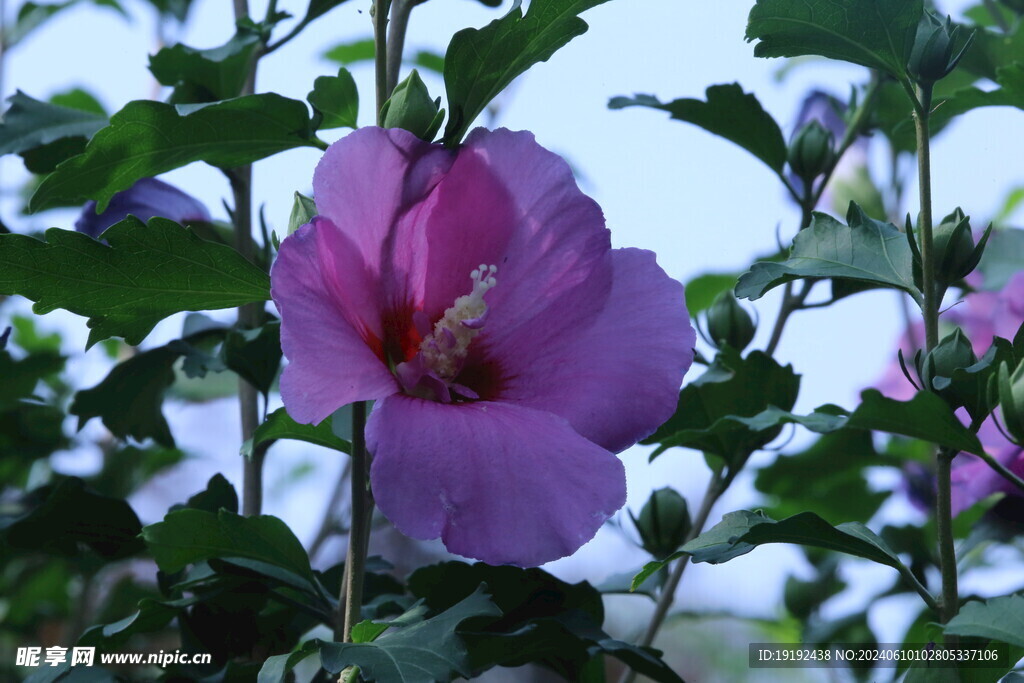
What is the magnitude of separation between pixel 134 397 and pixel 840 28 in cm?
73

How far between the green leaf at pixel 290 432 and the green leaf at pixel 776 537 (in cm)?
26

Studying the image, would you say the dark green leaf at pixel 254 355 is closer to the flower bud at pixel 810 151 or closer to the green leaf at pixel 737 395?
the green leaf at pixel 737 395

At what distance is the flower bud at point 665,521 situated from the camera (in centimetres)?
99

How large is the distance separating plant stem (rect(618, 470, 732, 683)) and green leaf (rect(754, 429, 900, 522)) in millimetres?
216

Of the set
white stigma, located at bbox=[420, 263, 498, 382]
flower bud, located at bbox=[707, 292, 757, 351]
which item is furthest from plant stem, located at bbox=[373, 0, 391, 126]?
flower bud, located at bbox=[707, 292, 757, 351]

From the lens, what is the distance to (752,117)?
1057mm

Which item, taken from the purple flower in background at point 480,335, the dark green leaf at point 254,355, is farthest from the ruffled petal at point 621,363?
the dark green leaf at point 254,355

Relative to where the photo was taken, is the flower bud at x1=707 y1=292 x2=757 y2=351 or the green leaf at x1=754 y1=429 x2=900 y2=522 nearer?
the flower bud at x1=707 y1=292 x2=757 y2=351

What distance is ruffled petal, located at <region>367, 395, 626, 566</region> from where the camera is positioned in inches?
23.2

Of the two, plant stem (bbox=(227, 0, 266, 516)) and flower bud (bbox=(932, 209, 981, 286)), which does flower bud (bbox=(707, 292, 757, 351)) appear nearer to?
flower bud (bbox=(932, 209, 981, 286))

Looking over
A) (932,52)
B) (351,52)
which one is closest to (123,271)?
(932,52)

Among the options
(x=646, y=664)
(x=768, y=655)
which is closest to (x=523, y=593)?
(x=646, y=664)

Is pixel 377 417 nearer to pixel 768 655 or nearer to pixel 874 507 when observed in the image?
pixel 768 655

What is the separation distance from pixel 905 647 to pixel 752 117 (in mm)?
509
